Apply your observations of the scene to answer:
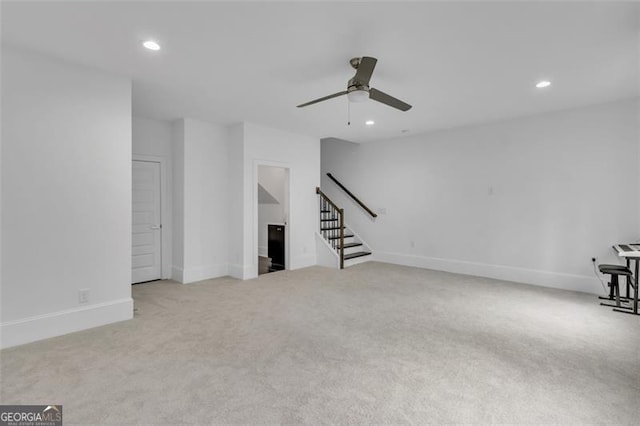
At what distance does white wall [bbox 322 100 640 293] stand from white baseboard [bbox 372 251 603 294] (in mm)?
16

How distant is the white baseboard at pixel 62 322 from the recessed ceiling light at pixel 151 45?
2.58 meters

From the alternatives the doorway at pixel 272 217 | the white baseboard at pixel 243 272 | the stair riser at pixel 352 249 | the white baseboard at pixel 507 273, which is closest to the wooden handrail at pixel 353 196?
the stair riser at pixel 352 249

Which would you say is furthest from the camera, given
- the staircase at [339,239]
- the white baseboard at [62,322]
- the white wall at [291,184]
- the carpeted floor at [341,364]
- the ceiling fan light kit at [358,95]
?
the staircase at [339,239]

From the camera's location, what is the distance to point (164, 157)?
5.33 metres

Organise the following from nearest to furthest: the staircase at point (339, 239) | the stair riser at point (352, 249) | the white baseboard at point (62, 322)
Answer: the white baseboard at point (62, 322) → the staircase at point (339, 239) → the stair riser at point (352, 249)

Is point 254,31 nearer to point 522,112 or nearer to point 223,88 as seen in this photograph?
point 223,88

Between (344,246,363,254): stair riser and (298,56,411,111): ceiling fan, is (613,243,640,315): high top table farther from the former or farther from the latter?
(344,246,363,254): stair riser

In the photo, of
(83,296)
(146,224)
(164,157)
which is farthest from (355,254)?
(83,296)

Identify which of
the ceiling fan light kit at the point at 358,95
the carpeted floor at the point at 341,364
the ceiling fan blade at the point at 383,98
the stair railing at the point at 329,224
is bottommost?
the carpeted floor at the point at 341,364

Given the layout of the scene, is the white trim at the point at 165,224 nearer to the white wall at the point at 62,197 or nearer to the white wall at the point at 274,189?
the white wall at the point at 62,197

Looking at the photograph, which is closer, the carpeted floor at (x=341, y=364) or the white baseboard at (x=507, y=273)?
the carpeted floor at (x=341, y=364)

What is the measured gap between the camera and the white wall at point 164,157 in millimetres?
5133

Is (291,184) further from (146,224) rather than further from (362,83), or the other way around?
(362,83)

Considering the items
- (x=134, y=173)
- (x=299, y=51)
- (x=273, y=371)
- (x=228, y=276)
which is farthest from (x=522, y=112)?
(x=134, y=173)
